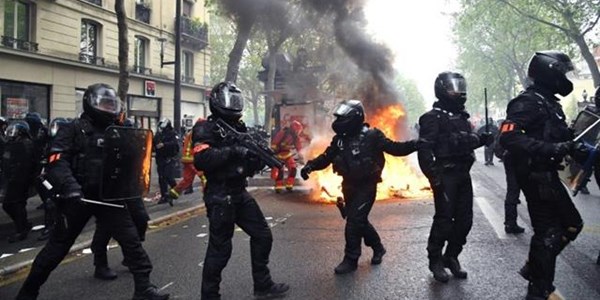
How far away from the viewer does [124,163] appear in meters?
4.06

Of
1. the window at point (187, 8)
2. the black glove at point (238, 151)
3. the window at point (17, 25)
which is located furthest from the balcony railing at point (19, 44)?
the black glove at point (238, 151)

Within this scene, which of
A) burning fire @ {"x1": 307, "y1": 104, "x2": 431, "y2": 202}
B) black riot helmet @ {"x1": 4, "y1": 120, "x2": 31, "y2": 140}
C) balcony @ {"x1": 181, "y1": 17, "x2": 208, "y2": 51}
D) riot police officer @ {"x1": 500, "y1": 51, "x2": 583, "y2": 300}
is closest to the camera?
riot police officer @ {"x1": 500, "y1": 51, "x2": 583, "y2": 300}

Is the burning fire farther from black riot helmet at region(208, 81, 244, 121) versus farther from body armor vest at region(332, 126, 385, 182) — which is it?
black riot helmet at region(208, 81, 244, 121)

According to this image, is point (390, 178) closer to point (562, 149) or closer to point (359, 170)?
point (359, 170)

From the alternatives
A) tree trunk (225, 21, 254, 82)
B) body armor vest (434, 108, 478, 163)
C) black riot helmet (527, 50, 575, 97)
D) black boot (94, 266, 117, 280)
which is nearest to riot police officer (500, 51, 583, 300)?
black riot helmet (527, 50, 575, 97)

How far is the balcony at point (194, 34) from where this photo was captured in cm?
2508

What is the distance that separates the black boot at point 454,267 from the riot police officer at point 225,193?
5.03 ft

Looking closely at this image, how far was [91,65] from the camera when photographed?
737 inches

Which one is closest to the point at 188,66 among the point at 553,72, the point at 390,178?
the point at 390,178

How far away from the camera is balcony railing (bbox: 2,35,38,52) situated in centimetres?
1538

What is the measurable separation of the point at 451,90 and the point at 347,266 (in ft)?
6.14

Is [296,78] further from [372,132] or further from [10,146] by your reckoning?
[372,132]

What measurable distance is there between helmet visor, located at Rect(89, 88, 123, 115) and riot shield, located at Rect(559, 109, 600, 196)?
3550mm

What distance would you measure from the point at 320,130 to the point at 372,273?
12886mm
